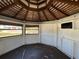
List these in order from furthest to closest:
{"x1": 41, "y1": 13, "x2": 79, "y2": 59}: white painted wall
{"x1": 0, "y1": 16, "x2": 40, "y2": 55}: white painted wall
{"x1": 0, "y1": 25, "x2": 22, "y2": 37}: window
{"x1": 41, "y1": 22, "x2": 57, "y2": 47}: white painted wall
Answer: {"x1": 41, "y1": 22, "x2": 57, "y2": 47}: white painted wall
{"x1": 0, "y1": 25, "x2": 22, "y2": 37}: window
{"x1": 0, "y1": 16, "x2": 40, "y2": 55}: white painted wall
{"x1": 41, "y1": 13, "x2": 79, "y2": 59}: white painted wall

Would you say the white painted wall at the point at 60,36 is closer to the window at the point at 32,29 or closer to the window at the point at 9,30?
the window at the point at 32,29

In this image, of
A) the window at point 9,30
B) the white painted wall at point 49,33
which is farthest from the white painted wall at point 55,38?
the window at point 9,30

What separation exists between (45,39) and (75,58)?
187 inches

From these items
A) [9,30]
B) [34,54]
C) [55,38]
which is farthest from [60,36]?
[9,30]

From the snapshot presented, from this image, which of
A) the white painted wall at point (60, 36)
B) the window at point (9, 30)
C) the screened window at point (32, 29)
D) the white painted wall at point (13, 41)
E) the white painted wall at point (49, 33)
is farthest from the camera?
the screened window at point (32, 29)

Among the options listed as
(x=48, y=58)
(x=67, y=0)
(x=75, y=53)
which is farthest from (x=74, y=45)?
(x=67, y=0)

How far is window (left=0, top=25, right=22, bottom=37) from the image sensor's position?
5791 mm

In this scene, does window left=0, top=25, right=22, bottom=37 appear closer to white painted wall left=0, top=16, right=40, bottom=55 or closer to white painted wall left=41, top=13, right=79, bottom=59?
white painted wall left=0, top=16, right=40, bottom=55

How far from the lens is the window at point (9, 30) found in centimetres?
579

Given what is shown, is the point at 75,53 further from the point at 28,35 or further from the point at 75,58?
the point at 28,35

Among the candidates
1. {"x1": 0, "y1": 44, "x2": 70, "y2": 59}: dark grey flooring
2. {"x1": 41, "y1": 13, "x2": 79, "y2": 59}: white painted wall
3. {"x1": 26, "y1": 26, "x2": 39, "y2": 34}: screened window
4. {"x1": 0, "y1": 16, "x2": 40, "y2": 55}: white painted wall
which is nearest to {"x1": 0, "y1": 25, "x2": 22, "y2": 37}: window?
{"x1": 0, "y1": 16, "x2": 40, "y2": 55}: white painted wall

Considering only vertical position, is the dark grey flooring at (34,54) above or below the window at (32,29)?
below

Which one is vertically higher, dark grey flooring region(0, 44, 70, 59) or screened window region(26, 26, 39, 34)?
screened window region(26, 26, 39, 34)

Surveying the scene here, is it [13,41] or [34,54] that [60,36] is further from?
[13,41]
